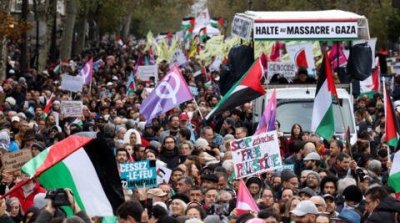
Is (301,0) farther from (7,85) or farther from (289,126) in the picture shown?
(289,126)

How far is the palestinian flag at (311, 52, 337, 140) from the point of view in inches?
767

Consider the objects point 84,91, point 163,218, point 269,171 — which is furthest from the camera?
point 84,91

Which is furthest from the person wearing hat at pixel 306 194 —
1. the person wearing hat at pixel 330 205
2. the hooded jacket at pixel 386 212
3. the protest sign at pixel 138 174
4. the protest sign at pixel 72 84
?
the protest sign at pixel 72 84

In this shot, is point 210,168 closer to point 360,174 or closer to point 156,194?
point 360,174

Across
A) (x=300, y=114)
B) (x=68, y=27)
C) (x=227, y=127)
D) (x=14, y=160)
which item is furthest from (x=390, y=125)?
(x=68, y=27)

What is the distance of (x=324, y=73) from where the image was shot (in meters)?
20.0

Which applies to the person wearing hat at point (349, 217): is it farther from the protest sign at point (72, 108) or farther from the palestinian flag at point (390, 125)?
the protest sign at point (72, 108)

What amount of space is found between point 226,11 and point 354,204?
89.7m

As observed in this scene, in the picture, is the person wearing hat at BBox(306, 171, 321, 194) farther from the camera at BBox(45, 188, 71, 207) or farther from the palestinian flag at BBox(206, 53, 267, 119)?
the camera at BBox(45, 188, 71, 207)

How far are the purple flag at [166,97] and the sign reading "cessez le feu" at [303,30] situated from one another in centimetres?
235

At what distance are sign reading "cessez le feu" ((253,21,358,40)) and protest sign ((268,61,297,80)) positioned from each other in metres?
1.82

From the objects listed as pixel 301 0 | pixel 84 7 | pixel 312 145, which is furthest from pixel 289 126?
pixel 301 0

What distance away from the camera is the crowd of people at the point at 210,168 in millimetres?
12969


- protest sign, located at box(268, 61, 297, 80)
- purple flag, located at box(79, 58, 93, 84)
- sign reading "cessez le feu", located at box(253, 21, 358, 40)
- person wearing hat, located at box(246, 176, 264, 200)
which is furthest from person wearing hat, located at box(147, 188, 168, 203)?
A: purple flag, located at box(79, 58, 93, 84)
